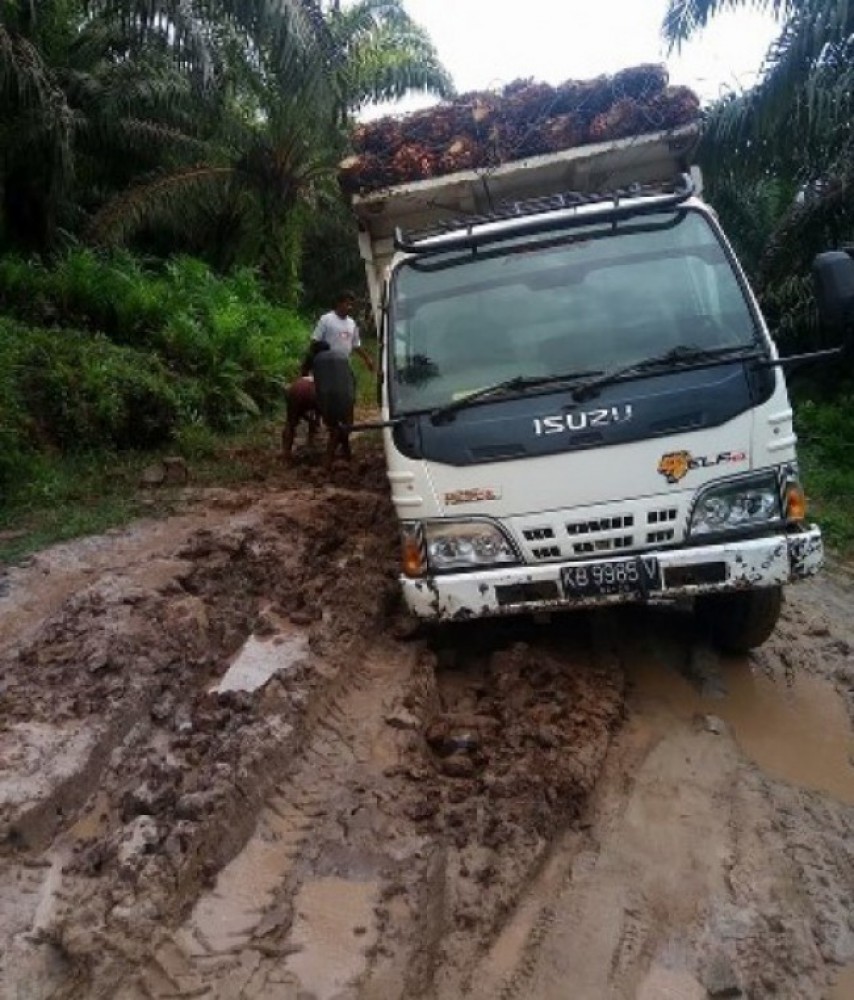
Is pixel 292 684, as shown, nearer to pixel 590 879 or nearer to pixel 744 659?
pixel 590 879

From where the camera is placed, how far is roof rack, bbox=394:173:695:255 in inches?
192

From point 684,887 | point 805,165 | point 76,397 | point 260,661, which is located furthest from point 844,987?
point 805,165

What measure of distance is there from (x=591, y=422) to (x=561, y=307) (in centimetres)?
75

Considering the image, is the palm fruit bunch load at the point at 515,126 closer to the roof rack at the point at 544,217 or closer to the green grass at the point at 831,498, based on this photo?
the roof rack at the point at 544,217

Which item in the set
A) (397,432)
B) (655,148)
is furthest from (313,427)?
(397,432)

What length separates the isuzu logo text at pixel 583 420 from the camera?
14.1 feet

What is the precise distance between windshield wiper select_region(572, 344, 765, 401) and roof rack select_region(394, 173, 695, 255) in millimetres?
834

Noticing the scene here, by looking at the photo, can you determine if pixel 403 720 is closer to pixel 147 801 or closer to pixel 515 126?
pixel 147 801

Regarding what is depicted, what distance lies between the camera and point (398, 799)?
372 cm

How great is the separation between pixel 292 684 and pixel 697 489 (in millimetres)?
1911

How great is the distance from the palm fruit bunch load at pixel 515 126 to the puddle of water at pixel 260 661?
3217mm

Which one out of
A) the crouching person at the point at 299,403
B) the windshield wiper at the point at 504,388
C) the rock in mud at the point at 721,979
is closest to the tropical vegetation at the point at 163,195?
the crouching person at the point at 299,403

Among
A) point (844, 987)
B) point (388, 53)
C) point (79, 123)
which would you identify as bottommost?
point (844, 987)

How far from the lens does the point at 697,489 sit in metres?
4.24
